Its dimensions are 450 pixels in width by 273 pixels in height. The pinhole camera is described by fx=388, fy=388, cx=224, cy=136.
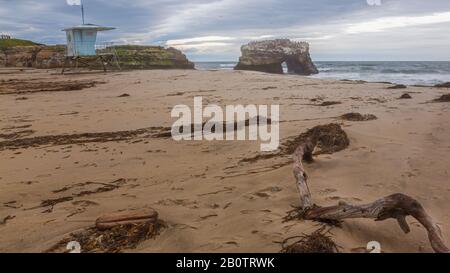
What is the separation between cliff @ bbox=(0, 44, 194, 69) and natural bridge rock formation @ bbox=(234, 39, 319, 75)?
1027cm

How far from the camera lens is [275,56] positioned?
51906 mm

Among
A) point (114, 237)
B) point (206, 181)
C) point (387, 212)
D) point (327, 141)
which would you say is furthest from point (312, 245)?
point (327, 141)

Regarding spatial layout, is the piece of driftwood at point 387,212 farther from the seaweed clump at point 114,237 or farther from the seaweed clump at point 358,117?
the seaweed clump at point 358,117

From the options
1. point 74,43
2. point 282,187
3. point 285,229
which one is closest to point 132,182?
point 282,187

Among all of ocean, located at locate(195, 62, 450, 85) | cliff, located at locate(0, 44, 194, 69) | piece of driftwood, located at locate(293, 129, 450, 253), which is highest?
cliff, located at locate(0, 44, 194, 69)

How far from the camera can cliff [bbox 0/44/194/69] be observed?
3869 cm

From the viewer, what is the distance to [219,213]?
3770 millimetres

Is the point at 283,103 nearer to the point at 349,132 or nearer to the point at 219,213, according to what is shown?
the point at 349,132

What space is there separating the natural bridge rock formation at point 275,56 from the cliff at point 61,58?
10271 millimetres

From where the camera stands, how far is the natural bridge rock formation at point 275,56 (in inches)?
2030

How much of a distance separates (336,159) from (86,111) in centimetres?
752

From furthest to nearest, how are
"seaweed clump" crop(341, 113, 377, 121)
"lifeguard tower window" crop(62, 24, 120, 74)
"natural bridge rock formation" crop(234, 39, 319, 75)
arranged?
"natural bridge rock formation" crop(234, 39, 319, 75), "lifeguard tower window" crop(62, 24, 120, 74), "seaweed clump" crop(341, 113, 377, 121)

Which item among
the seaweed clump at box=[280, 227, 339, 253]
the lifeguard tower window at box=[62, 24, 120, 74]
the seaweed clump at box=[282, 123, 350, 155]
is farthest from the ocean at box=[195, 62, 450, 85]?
the seaweed clump at box=[280, 227, 339, 253]

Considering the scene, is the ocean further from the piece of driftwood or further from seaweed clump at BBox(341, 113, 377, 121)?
the piece of driftwood
